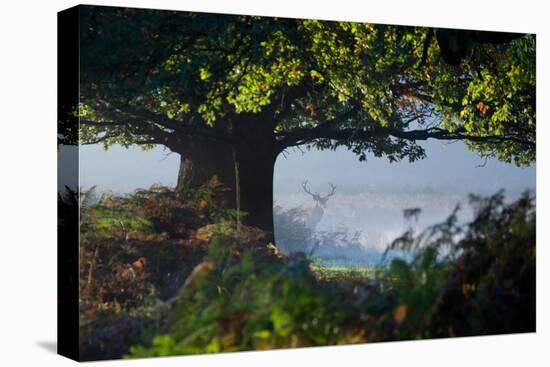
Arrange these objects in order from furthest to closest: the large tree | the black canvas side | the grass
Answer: the grass < the large tree < the black canvas side

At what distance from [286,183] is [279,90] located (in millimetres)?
946

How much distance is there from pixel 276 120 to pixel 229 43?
3.19ft

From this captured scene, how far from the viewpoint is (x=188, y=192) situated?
11648mm

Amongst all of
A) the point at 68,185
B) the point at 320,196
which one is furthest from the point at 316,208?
the point at 68,185

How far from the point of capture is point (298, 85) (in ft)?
39.9

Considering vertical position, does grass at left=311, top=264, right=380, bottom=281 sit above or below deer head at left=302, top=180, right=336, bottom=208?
below

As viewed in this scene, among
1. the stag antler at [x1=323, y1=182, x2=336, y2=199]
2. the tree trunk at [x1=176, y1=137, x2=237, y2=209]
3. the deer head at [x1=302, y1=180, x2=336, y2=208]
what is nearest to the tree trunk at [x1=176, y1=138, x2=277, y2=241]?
the tree trunk at [x1=176, y1=137, x2=237, y2=209]

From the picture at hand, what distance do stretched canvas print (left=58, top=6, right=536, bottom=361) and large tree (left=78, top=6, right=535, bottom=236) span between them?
0.06 ft

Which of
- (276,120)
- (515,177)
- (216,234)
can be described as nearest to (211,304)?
(216,234)

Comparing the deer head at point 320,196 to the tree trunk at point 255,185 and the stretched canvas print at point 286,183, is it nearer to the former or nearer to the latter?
the stretched canvas print at point 286,183

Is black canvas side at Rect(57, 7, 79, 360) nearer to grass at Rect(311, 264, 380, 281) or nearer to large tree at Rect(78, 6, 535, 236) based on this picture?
large tree at Rect(78, 6, 535, 236)

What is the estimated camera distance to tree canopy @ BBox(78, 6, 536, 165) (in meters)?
11.3

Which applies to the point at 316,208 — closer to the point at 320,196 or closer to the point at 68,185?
the point at 320,196

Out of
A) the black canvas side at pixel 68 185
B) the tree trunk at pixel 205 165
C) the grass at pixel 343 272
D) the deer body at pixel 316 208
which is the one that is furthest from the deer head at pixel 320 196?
the black canvas side at pixel 68 185
